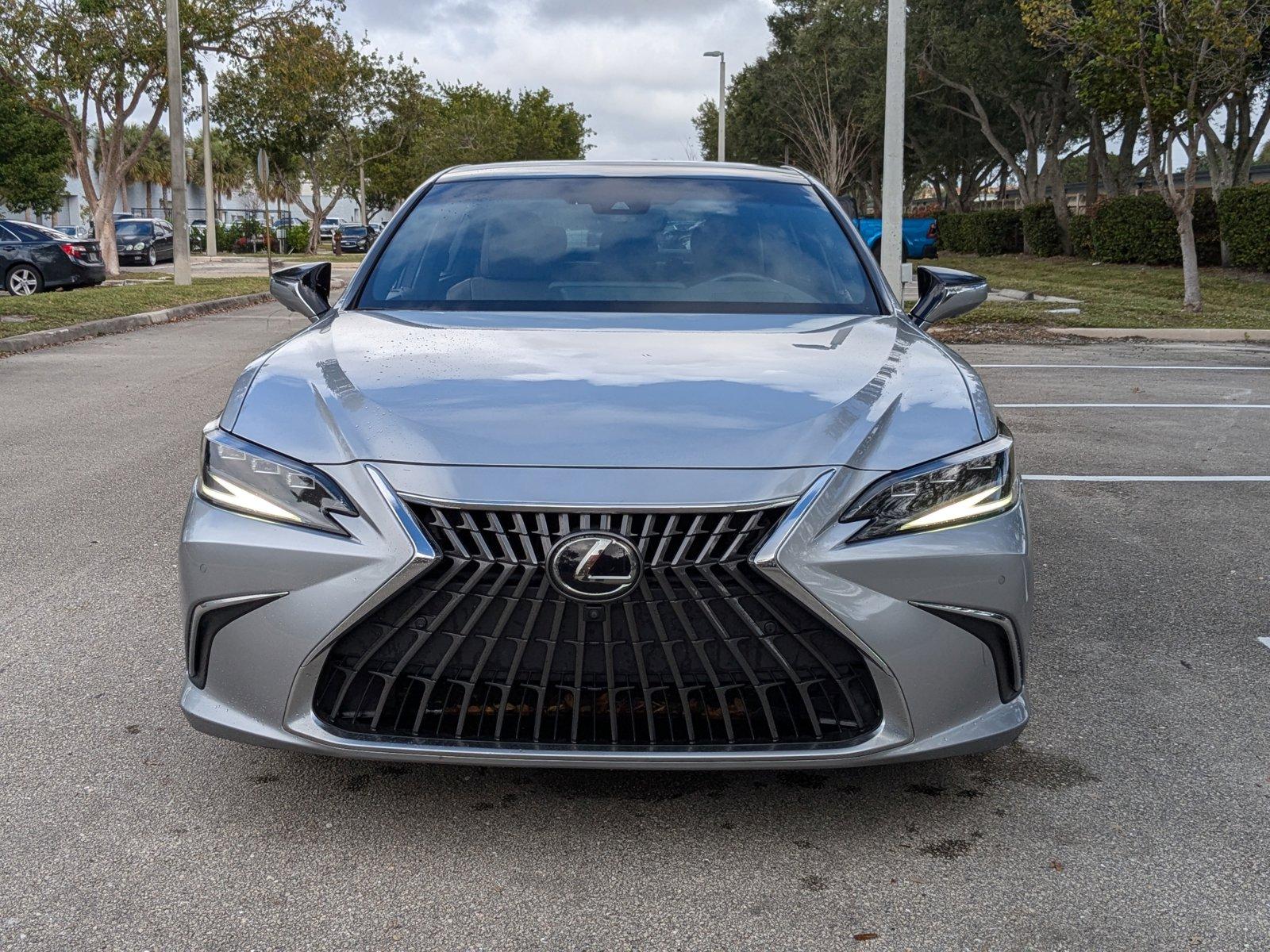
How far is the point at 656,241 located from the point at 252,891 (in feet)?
7.89

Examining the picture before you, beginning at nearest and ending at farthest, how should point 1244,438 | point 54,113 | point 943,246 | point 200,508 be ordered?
point 200,508 < point 1244,438 < point 54,113 < point 943,246

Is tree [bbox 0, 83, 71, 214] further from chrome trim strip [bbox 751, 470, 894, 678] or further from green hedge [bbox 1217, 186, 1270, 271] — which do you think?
chrome trim strip [bbox 751, 470, 894, 678]

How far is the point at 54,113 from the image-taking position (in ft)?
86.1

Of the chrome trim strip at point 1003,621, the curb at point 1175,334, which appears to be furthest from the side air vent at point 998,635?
the curb at point 1175,334

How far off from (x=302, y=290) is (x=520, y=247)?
28.2 inches

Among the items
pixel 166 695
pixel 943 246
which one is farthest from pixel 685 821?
pixel 943 246

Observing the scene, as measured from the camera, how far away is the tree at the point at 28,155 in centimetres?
4369

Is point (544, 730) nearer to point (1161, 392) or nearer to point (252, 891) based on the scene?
point (252, 891)

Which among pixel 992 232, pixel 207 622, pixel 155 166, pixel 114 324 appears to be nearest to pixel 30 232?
pixel 114 324

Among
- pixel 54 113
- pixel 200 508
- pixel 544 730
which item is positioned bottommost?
pixel 544 730

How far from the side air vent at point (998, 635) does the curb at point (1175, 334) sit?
1277 cm

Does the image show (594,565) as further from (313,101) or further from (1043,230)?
(313,101)

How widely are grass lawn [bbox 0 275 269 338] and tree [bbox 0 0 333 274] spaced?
486 cm

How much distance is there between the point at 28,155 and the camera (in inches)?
1797
